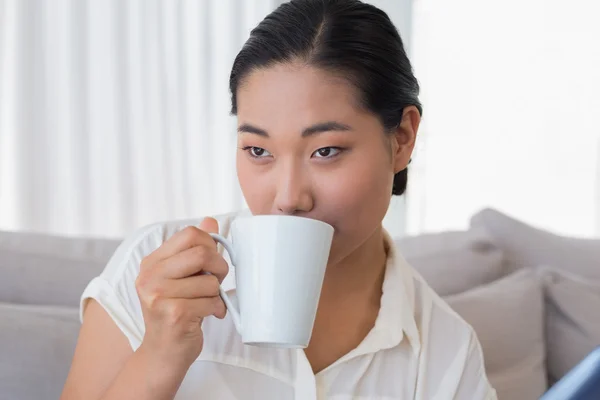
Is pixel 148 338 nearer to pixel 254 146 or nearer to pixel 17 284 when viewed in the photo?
pixel 254 146

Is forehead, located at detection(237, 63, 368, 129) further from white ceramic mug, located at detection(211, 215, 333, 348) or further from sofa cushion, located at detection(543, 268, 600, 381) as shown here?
sofa cushion, located at detection(543, 268, 600, 381)

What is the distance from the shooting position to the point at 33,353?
123 centimetres

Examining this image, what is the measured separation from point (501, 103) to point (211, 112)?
1145 mm

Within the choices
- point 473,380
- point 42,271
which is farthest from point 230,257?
point 42,271

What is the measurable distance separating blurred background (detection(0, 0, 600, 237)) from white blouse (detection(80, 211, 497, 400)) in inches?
47.2

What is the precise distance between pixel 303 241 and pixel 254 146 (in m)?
0.27

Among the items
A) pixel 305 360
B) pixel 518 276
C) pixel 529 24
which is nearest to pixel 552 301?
pixel 518 276

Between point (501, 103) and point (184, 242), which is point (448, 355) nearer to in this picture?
point (184, 242)

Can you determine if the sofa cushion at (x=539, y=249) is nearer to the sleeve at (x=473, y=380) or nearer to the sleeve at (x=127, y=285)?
the sleeve at (x=473, y=380)

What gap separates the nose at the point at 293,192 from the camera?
0.91 metres

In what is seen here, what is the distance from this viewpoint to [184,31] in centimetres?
249

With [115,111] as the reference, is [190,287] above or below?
below

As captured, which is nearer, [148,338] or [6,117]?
[148,338]

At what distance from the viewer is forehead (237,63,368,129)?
0.95 meters
